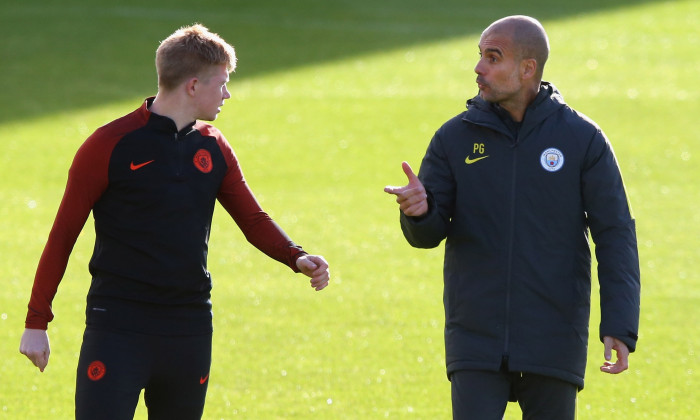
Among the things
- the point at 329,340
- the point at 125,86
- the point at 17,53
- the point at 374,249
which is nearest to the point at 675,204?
the point at 374,249

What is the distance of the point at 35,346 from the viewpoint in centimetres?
417

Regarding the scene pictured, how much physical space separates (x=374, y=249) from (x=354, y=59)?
23.7 ft

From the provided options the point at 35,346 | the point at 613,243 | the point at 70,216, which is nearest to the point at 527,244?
the point at 613,243

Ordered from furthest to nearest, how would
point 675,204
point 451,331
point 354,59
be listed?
point 354,59
point 675,204
point 451,331

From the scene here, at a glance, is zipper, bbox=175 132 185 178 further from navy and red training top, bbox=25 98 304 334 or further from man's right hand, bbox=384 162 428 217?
man's right hand, bbox=384 162 428 217

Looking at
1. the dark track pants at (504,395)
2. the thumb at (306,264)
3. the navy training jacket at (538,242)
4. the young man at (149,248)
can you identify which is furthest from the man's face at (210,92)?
the dark track pants at (504,395)

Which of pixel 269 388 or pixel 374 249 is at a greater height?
pixel 374 249

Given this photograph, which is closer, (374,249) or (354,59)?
(374,249)

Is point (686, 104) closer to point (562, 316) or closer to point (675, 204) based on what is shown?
point (675, 204)

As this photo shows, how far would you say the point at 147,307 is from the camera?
4199 mm

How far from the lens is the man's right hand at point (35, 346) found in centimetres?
417

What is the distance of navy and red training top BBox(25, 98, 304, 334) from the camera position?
13.7ft

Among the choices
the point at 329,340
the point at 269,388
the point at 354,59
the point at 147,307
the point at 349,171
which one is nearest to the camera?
the point at 147,307

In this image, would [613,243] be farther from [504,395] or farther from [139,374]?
[139,374]
